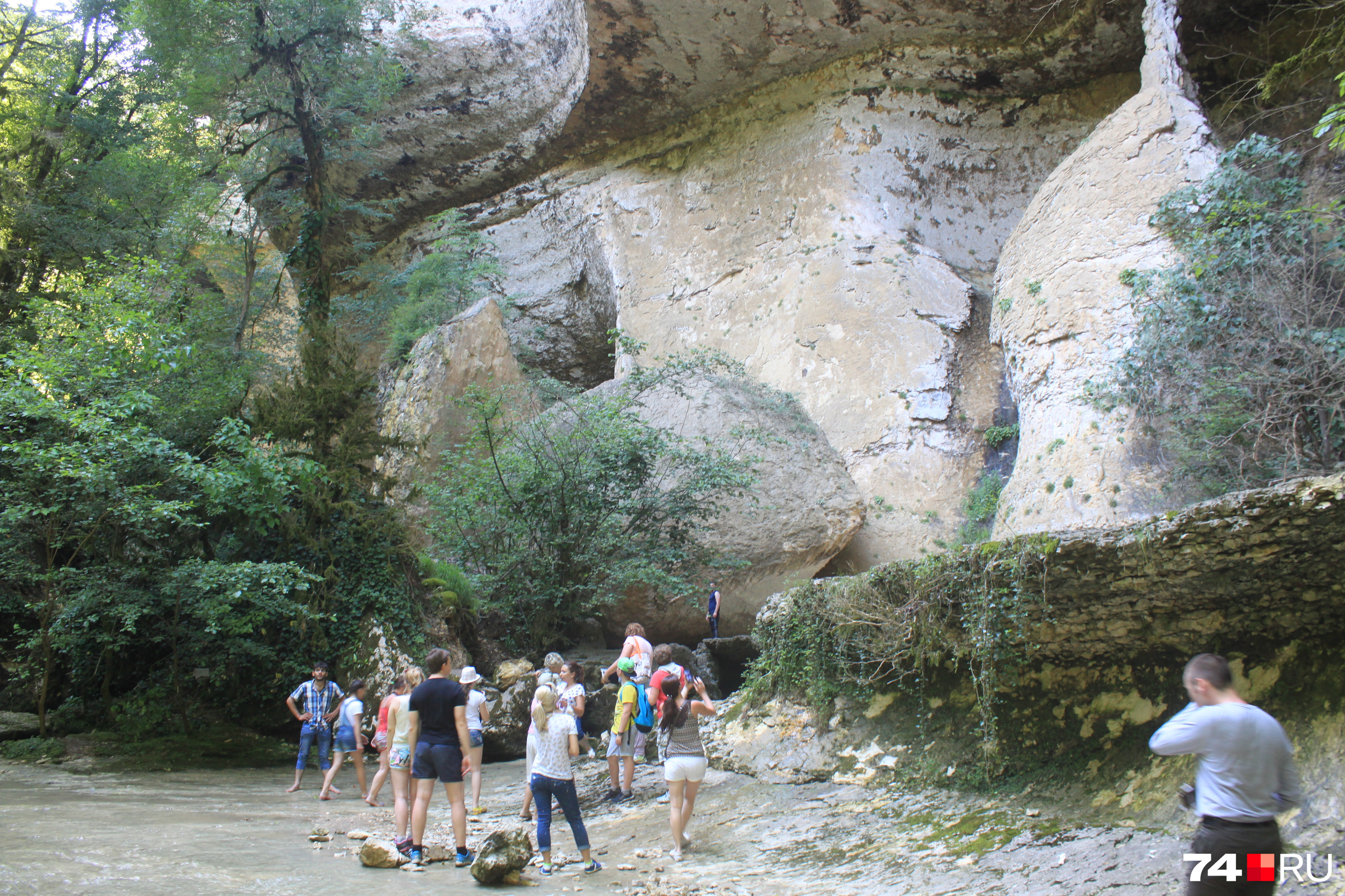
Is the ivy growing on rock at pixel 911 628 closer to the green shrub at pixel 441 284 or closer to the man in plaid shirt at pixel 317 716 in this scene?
the man in plaid shirt at pixel 317 716

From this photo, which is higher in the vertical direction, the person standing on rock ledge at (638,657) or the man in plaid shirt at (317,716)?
the person standing on rock ledge at (638,657)

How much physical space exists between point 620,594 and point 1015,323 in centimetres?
766

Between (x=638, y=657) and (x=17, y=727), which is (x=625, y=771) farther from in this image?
(x=17, y=727)

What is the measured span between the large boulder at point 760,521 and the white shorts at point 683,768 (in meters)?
7.47

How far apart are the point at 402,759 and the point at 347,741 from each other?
2.35 meters

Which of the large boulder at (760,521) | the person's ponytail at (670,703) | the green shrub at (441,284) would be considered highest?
the green shrub at (441,284)

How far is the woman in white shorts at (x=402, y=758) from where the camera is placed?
5.73 m

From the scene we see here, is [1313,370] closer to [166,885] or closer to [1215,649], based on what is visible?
[1215,649]

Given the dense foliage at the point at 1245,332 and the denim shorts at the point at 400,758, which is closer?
the denim shorts at the point at 400,758

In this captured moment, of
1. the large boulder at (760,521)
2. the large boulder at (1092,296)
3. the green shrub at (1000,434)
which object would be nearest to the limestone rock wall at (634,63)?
the large boulder at (1092,296)

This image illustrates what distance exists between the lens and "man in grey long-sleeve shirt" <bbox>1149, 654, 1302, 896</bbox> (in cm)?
282

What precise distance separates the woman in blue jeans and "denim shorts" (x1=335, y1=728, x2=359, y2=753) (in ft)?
11.3

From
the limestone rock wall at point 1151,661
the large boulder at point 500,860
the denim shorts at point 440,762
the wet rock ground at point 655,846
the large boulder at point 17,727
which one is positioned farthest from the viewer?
the large boulder at point 17,727

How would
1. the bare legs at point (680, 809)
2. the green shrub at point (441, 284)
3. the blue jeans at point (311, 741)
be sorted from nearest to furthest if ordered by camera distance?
the bare legs at point (680, 809) < the blue jeans at point (311, 741) < the green shrub at point (441, 284)
